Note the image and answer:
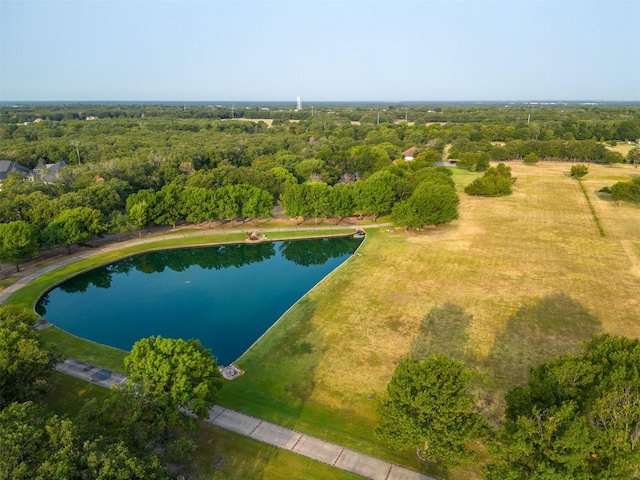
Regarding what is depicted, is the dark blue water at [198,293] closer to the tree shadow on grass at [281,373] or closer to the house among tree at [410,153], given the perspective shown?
the tree shadow on grass at [281,373]

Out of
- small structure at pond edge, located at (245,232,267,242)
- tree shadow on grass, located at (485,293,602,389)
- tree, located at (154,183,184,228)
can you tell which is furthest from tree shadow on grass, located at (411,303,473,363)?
tree, located at (154,183,184,228)

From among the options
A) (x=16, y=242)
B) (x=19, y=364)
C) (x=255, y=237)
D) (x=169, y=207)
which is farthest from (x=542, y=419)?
(x=169, y=207)

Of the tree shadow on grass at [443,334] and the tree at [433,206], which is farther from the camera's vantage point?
the tree at [433,206]

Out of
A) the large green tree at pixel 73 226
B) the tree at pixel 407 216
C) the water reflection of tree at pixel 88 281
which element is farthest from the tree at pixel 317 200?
the water reflection of tree at pixel 88 281

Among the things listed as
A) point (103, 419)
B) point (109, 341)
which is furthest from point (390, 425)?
point (109, 341)

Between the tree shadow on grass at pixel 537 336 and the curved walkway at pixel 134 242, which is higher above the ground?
the curved walkway at pixel 134 242

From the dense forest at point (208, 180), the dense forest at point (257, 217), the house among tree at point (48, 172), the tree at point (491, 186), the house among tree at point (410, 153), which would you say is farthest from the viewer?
the house among tree at point (410, 153)
